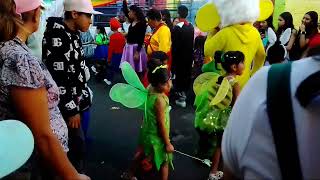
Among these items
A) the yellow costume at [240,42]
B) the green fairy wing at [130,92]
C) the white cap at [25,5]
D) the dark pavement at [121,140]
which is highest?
the white cap at [25,5]

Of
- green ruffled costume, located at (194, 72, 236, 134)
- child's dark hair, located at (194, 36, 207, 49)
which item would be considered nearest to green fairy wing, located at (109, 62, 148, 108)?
green ruffled costume, located at (194, 72, 236, 134)

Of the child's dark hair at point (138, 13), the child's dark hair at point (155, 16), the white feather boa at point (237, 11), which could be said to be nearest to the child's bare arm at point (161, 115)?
the white feather boa at point (237, 11)

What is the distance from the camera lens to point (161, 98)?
9.16 feet

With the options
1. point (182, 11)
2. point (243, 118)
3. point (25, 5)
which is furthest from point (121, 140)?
→ point (243, 118)

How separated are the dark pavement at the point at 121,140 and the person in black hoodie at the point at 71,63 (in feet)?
2.81

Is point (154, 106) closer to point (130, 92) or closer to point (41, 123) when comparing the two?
point (130, 92)

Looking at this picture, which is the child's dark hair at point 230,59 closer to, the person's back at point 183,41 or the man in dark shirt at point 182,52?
the man in dark shirt at point 182,52

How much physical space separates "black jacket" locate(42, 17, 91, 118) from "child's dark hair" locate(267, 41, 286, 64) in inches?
93.6

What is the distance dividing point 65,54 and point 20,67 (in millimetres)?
1114

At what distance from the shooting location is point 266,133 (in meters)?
0.76

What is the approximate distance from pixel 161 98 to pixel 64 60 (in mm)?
797

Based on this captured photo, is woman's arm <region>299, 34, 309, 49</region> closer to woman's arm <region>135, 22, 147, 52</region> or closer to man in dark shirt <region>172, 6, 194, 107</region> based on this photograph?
man in dark shirt <region>172, 6, 194, 107</region>

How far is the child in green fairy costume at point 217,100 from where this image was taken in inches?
118

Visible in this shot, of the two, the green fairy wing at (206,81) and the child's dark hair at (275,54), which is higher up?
the child's dark hair at (275,54)
